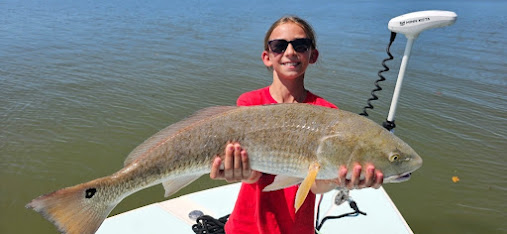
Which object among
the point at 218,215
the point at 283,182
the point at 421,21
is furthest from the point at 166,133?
the point at 421,21

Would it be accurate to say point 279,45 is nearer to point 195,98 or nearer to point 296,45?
point 296,45

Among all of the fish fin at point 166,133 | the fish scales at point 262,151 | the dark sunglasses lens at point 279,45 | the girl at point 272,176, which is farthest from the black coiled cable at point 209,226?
the dark sunglasses lens at point 279,45

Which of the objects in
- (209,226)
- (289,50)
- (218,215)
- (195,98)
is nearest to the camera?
(289,50)

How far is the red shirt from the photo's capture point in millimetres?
3018

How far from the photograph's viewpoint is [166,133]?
2689 millimetres

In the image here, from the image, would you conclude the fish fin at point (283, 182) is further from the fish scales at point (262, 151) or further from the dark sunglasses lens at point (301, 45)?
the dark sunglasses lens at point (301, 45)

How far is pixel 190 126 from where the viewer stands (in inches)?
105

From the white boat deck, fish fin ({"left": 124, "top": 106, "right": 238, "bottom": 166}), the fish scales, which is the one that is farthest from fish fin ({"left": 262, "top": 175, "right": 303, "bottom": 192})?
the white boat deck

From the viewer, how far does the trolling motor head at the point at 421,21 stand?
11.1 ft

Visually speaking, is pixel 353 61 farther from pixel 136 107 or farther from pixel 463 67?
pixel 136 107

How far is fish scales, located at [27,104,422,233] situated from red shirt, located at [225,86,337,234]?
48 cm

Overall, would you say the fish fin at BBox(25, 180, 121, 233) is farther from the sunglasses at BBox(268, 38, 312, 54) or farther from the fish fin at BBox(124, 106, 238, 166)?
the sunglasses at BBox(268, 38, 312, 54)

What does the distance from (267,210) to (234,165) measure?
0.69 meters

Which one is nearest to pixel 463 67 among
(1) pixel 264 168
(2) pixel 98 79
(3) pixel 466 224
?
(3) pixel 466 224
